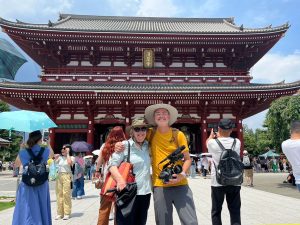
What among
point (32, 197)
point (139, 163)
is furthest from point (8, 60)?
point (139, 163)

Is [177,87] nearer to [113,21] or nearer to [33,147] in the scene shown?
[113,21]

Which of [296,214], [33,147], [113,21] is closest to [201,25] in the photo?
[113,21]

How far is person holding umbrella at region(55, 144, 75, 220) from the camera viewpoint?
6984 mm

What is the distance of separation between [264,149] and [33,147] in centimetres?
5184

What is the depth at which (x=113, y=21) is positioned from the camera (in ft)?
91.1

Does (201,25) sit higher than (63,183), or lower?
higher

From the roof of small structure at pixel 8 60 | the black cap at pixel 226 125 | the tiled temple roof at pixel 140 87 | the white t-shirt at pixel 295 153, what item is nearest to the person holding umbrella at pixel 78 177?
the roof of small structure at pixel 8 60

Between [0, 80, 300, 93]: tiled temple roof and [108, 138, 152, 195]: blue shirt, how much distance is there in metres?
15.1

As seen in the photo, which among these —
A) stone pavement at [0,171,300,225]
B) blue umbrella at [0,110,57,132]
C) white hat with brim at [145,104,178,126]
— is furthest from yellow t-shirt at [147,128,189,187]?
stone pavement at [0,171,300,225]

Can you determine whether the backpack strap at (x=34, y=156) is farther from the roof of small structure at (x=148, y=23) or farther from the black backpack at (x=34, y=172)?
the roof of small structure at (x=148, y=23)

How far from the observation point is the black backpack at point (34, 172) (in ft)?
15.4

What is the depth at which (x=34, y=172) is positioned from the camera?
15.4 ft

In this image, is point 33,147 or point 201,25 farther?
point 201,25

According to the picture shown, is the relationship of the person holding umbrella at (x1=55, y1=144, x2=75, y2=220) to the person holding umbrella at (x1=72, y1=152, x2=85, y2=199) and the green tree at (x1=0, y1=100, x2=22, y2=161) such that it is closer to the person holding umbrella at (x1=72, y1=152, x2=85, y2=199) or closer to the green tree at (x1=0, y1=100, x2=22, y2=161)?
the person holding umbrella at (x1=72, y1=152, x2=85, y2=199)
